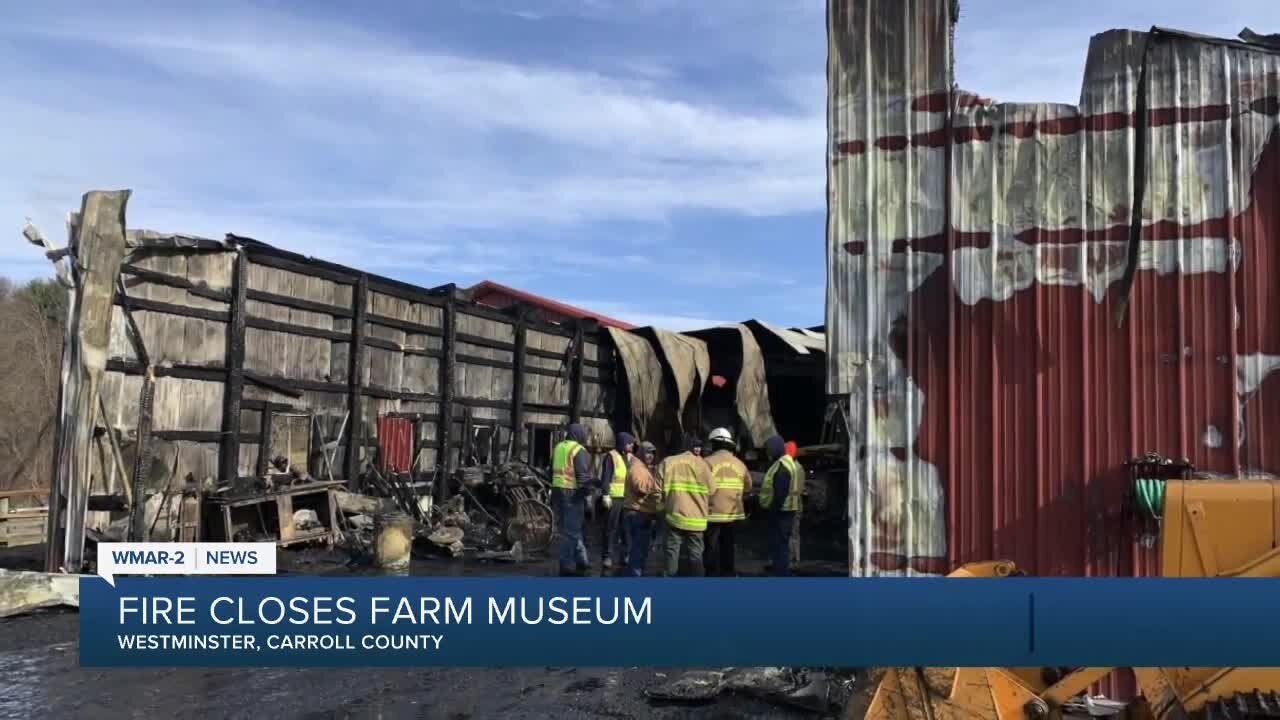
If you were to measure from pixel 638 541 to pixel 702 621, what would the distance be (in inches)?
261

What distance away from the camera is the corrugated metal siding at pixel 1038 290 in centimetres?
715

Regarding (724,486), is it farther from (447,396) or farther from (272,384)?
(447,396)

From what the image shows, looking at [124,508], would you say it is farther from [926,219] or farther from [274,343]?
[926,219]

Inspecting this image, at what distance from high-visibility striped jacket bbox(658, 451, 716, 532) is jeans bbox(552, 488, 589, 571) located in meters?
1.70

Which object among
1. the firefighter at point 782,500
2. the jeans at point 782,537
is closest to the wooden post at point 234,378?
the firefighter at point 782,500

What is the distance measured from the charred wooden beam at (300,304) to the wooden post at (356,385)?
Result: 189 millimetres

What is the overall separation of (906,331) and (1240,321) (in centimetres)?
Result: 240

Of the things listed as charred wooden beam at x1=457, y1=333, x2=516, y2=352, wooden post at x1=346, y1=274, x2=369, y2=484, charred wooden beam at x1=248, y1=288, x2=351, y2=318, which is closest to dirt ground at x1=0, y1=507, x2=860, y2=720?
charred wooden beam at x1=248, y1=288, x2=351, y2=318

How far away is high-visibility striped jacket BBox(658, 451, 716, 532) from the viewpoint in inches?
388

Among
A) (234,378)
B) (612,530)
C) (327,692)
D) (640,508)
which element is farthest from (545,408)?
(327,692)

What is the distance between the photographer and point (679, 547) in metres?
9.98

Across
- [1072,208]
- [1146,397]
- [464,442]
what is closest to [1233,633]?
[1146,397]

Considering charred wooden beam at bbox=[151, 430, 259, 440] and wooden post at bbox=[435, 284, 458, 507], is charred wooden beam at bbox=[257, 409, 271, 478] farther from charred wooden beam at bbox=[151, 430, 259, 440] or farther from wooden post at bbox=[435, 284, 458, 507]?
wooden post at bbox=[435, 284, 458, 507]

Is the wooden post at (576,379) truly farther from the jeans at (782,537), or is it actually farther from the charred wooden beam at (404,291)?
the jeans at (782,537)
